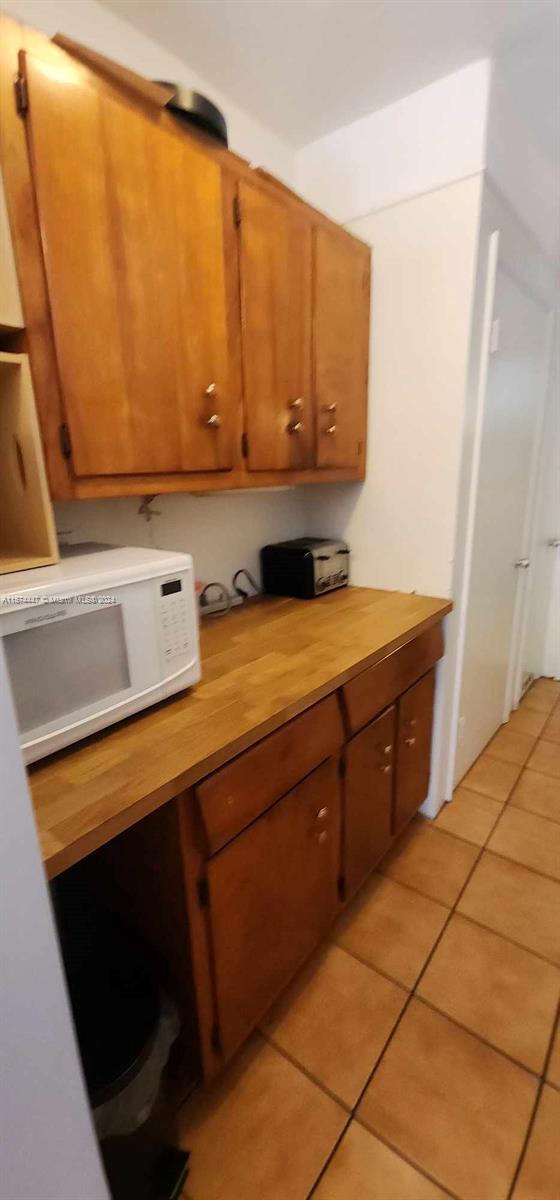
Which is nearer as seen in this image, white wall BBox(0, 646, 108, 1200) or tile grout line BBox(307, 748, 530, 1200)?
white wall BBox(0, 646, 108, 1200)

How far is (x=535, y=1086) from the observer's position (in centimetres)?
106

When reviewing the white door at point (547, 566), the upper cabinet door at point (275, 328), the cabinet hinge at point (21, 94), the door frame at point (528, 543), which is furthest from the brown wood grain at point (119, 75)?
the white door at point (547, 566)

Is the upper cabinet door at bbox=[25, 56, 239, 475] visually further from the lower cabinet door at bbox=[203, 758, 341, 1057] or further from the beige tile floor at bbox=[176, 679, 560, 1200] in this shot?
the beige tile floor at bbox=[176, 679, 560, 1200]

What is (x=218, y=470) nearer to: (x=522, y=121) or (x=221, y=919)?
(x=221, y=919)

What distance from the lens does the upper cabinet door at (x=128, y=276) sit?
85cm

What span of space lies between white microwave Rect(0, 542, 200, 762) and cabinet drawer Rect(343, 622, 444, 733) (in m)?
0.42

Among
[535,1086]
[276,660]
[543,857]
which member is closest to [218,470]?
[276,660]

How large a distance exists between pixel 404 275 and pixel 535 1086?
2172 mm

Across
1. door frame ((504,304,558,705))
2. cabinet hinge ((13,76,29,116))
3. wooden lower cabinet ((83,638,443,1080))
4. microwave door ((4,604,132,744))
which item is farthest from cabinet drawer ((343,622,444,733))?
cabinet hinge ((13,76,29,116))

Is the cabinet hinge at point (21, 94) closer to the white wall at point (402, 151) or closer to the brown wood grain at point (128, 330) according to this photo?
the brown wood grain at point (128, 330)

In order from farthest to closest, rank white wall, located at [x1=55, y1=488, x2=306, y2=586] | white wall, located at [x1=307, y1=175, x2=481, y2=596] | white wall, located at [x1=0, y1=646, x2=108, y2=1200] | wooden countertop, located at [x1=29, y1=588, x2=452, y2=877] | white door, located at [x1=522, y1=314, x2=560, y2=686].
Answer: white door, located at [x1=522, y1=314, x2=560, y2=686], white wall, located at [x1=307, y1=175, x2=481, y2=596], white wall, located at [x1=55, y1=488, x2=306, y2=586], wooden countertop, located at [x1=29, y1=588, x2=452, y2=877], white wall, located at [x1=0, y1=646, x2=108, y2=1200]

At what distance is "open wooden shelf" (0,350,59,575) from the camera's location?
842 millimetres

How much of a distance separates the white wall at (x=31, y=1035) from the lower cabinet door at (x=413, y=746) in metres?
1.10

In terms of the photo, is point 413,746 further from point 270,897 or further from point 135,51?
point 135,51
